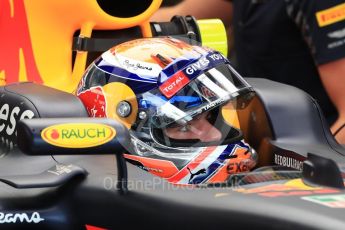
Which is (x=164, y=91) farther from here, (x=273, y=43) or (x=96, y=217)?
(x=273, y=43)

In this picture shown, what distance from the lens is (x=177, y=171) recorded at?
2.23 meters

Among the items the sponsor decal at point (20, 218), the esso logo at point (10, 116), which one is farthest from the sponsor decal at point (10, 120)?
the sponsor decal at point (20, 218)

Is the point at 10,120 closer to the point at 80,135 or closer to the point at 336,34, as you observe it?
the point at 80,135

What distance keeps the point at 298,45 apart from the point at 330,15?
24 centimetres

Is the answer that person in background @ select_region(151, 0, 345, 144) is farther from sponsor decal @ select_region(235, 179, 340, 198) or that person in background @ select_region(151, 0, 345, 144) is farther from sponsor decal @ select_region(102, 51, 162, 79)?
sponsor decal @ select_region(235, 179, 340, 198)

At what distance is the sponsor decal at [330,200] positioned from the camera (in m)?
1.74

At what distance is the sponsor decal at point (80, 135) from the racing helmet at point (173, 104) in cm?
32

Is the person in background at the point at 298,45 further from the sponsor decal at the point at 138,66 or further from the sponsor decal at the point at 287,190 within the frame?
the sponsor decal at the point at 287,190

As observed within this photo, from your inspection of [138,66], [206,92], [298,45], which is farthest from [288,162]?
[298,45]

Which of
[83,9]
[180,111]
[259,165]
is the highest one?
[83,9]

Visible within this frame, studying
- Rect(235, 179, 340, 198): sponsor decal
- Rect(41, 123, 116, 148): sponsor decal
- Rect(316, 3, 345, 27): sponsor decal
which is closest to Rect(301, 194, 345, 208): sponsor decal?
Rect(235, 179, 340, 198): sponsor decal

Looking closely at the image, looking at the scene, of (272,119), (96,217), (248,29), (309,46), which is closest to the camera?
(96,217)

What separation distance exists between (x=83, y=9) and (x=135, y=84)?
397 mm

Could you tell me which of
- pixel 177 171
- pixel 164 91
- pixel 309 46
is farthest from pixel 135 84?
pixel 309 46
